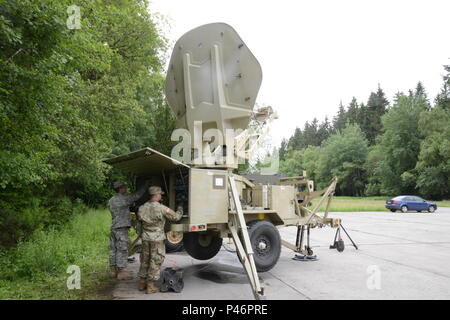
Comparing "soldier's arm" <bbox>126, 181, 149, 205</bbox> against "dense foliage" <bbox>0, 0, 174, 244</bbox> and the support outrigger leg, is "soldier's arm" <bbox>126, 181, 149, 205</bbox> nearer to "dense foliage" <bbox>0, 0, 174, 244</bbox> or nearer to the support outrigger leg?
the support outrigger leg

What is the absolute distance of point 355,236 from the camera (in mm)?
13547

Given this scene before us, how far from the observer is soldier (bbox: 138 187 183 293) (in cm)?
592

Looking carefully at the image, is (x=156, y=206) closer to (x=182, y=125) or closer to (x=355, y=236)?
(x=182, y=125)

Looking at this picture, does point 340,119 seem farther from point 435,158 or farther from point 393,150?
point 435,158

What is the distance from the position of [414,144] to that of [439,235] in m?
51.2

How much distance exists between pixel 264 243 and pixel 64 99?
508 centimetres

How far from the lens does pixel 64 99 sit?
784cm

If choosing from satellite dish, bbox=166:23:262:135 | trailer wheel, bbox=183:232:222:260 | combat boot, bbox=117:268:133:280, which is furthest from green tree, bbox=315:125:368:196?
combat boot, bbox=117:268:133:280

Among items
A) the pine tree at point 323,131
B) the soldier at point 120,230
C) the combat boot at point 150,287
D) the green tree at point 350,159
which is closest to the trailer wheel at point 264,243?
the combat boot at point 150,287

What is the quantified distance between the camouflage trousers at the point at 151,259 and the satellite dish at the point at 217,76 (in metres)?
2.26

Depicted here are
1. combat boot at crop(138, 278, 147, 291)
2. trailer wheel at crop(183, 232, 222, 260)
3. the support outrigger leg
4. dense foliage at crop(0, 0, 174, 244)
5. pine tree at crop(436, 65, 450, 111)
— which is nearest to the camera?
the support outrigger leg

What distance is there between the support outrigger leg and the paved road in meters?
0.54

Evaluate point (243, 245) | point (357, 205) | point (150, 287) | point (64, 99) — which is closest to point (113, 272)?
point (150, 287)
